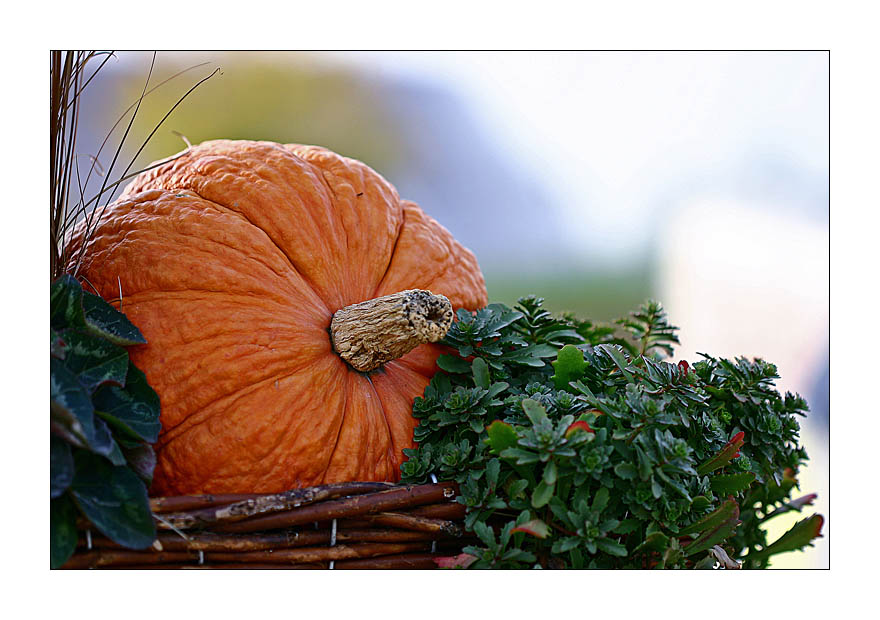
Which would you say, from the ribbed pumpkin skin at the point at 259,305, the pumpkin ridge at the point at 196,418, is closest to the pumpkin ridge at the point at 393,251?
the ribbed pumpkin skin at the point at 259,305

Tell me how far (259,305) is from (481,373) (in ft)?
1.04

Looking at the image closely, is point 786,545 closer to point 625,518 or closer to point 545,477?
point 625,518

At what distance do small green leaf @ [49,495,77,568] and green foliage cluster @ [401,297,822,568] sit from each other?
386 millimetres

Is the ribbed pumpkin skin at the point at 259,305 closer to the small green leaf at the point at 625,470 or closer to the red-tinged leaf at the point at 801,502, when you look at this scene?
the small green leaf at the point at 625,470

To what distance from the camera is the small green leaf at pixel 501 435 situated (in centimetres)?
77

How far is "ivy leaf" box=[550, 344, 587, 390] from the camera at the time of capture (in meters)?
0.93

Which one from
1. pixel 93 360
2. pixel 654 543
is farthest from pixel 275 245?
pixel 654 543

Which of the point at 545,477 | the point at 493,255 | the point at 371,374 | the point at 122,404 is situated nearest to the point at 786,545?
the point at 545,477

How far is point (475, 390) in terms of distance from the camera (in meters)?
0.89

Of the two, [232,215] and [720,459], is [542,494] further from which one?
[232,215]

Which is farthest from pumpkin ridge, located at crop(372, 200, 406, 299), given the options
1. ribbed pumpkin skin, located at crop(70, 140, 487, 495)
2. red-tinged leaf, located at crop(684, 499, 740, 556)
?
red-tinged leaf, located at crop(684, 499, 740, 556)

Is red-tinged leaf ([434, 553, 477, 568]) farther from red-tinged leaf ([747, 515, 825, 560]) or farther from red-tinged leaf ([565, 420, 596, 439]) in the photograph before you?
red-tinged leaf ([747, 515, 825, 560])

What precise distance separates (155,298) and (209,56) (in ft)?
1.43

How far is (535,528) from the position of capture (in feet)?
2.34
